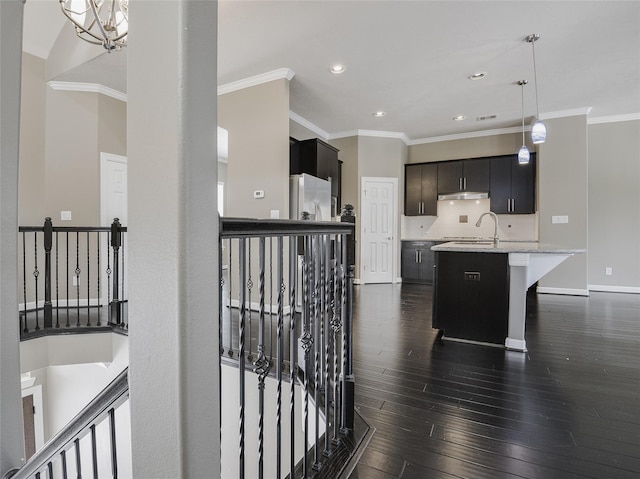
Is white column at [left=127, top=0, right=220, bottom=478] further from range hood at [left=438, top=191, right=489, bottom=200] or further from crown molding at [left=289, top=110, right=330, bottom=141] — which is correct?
range hood at [left=438, top=191, right=489, bottom=200]

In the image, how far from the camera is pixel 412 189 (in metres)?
6.86

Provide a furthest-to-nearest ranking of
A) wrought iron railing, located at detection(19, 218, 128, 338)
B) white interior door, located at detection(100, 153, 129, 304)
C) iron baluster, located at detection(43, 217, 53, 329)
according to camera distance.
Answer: white interior door, located at detection(100, 153, 129, 304) → wrought iron railing, located at detection(19, 218, 128, 338) → iron baluster, located at detection(43, 217, 53, 329)

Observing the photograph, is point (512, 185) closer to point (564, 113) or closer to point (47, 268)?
point (564, 113)

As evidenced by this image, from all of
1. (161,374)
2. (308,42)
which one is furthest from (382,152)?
(161,374)

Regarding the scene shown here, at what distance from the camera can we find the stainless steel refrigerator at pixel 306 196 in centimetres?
427

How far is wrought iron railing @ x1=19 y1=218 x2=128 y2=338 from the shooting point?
11.1 feet

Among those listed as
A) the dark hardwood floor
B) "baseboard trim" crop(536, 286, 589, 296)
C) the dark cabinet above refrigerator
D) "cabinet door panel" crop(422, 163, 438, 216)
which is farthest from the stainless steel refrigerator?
"baseboard trim" crop(536, 286, 589, 296)

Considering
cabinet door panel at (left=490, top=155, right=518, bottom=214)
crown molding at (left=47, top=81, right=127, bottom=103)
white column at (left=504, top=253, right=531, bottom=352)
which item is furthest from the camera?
cabinet door panel at (left=490, top=155, right=518, bottom=214)

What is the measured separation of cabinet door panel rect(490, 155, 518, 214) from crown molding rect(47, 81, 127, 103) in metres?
6.25

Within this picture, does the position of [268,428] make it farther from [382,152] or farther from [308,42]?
[382,152]

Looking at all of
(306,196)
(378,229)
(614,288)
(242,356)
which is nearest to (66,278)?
(306,196)

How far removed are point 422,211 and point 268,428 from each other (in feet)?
17.2

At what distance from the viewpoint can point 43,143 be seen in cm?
417

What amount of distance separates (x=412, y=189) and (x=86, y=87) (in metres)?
5.65
